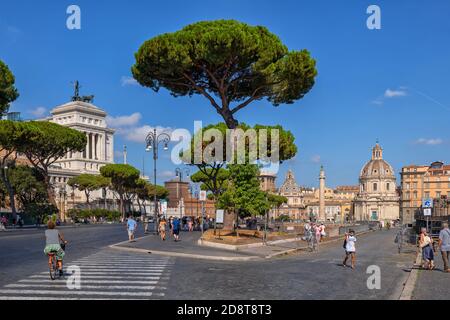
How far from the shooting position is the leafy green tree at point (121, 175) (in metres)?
88.5

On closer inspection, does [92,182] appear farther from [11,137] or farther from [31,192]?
[11,137]

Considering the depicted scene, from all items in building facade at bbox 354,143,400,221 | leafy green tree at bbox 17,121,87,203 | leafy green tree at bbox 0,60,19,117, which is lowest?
building facade at bbox 354,143,400,221

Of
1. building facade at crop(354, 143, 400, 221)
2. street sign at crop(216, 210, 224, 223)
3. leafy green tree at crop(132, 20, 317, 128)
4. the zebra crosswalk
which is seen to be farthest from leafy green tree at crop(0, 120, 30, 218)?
building facade at crop(354, 143, 400, 221)

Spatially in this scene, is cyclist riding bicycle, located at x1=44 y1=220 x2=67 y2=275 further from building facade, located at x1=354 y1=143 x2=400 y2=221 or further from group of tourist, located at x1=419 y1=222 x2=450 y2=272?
building facade, located at x1=354 y1=143 x2=400 y2=221

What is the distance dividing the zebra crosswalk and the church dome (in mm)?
166804

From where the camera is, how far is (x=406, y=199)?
511ft

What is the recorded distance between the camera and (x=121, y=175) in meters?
89.1

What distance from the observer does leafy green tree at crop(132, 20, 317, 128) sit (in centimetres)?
3362

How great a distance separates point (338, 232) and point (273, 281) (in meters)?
42.1

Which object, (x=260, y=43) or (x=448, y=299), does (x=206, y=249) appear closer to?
(x=260, y=43)

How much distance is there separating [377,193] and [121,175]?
109 metres

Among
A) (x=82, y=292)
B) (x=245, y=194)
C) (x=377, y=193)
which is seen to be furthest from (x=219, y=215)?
(x=377, y=193)

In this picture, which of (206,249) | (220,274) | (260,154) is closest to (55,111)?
(260,154)
